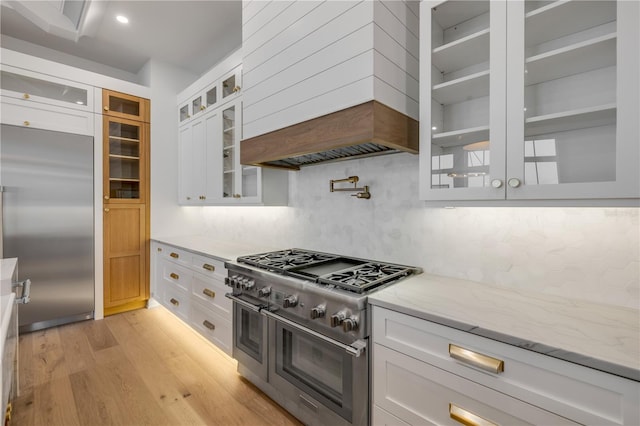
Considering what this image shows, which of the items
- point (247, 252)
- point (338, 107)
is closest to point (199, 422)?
point (247, 252)

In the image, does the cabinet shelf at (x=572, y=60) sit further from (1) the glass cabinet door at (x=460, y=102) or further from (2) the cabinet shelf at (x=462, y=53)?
(2) the cabinet shelf at (x=462, y=53)

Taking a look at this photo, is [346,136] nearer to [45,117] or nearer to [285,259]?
[285,259]

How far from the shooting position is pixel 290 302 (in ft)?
5.24

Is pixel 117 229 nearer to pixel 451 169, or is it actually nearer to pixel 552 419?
pixel 451 169

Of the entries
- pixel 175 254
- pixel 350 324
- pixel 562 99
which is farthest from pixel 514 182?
pixel 175 254

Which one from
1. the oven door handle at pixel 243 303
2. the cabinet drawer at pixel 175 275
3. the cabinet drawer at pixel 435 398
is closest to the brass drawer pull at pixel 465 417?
the cabinet drawer at pixel 435 398

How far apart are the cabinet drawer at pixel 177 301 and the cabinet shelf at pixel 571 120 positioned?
111 inches

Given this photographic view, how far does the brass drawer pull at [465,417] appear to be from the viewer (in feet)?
3.35

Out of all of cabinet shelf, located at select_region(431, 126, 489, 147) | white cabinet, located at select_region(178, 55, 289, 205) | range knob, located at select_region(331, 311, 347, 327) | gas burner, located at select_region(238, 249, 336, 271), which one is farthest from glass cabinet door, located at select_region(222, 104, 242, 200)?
cabinet shelf, located at select_region(431, 126, 489, 147)

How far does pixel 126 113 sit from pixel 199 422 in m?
3.20

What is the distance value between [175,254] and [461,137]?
273 centimetres

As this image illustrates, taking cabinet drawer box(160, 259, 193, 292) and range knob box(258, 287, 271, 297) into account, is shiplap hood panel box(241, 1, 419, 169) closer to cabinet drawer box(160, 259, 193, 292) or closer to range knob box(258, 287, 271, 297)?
range knob box(258, 287, 271, 297)

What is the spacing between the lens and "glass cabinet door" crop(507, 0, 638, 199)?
1055mm

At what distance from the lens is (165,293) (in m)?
3.18
